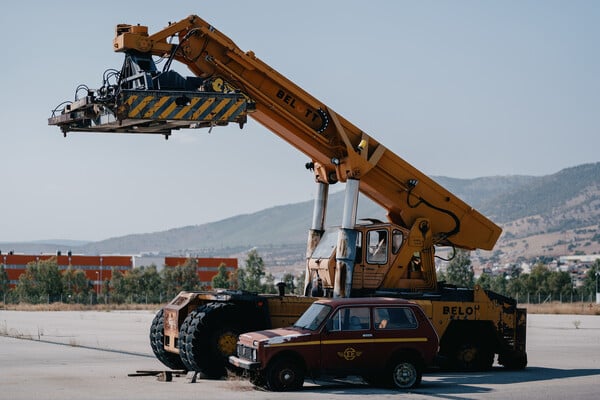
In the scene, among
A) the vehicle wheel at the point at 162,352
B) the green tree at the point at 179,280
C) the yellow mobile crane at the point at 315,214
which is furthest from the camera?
the green tree at the point at 179,280

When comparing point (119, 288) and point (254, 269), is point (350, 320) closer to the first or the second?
point (254, 269)

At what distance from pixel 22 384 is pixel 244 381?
13.6 ft

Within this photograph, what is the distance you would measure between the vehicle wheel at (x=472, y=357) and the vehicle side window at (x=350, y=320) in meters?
4.71

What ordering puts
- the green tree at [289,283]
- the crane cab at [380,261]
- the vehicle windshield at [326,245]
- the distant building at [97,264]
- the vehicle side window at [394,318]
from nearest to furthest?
1. the vehicle side window at [394,318]
2. the crane cab at [380,261]
3. the vehicle windshield at [326,245]
4. the green tree at [289,283]
5. the distant building at [97,264]

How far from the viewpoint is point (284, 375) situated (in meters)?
18.8

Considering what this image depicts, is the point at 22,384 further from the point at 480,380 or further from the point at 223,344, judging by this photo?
the point at 480,380

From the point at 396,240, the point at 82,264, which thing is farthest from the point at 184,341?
the point at 82,264

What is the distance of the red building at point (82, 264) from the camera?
526ft

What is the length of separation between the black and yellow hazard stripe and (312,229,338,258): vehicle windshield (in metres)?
4.46

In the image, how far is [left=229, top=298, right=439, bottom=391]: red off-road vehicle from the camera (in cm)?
1881

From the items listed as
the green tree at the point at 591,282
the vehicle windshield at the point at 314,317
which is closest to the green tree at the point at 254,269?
the green tree at the point at 591,282

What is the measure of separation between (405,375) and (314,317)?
1977mm

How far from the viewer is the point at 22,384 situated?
1992 cm

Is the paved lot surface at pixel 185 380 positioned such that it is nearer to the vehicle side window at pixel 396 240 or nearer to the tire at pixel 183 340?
the tire at pixel 183 340
